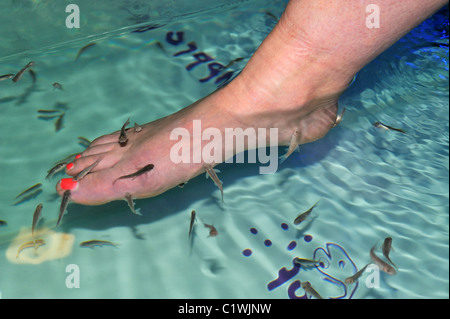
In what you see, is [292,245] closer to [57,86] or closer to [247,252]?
[247,252]

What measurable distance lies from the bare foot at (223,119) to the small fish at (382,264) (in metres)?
0.94

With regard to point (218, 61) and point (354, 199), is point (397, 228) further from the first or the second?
point (218, 61)

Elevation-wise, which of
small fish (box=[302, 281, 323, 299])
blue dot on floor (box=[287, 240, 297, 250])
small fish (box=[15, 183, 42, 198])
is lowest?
small fish (box=[302, 281, 323, 299])

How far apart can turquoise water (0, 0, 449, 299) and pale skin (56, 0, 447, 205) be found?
0.39 meters

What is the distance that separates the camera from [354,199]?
2.91 meters

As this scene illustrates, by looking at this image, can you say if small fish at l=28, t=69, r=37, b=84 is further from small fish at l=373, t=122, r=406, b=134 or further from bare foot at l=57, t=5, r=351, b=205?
small fish at l=373, t=122, r=406, b=134

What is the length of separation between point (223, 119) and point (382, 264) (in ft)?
4.41

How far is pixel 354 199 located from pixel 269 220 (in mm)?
669

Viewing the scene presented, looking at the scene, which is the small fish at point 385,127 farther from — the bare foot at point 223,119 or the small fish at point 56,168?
the small fish at point 56,168

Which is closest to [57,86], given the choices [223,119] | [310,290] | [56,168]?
[56,168]

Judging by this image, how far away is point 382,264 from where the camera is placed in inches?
97.0

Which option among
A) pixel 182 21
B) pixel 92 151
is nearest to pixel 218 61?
pixel 182 21

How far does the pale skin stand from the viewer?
221 cm

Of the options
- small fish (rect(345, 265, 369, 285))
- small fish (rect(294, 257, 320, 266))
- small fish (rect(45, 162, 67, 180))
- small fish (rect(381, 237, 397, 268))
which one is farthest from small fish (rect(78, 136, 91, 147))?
small fish (rect(381, 237, 397, 268))
